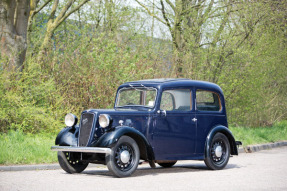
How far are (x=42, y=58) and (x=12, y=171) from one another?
7.39 meters

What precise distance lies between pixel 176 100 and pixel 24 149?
3819 mm

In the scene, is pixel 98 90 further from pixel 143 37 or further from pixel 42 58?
pixel 143 37

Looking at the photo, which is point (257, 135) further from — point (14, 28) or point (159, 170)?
point (14, 28)

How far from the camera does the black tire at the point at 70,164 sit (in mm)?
9258

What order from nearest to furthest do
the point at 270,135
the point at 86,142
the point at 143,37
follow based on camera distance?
the point at 86,142, the point at 270,135, the point at 143,37

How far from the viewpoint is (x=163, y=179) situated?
8703 millimetres

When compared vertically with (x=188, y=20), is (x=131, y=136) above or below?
below

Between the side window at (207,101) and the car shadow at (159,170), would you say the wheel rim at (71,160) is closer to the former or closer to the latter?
the car shadow at (159,170)

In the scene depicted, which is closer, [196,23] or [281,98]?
Answer: [196,23]

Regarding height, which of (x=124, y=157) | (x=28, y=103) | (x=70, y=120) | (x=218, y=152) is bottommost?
(x=218, y=152)

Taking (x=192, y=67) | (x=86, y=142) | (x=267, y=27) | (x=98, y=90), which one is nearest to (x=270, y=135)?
(x=192, y=67)

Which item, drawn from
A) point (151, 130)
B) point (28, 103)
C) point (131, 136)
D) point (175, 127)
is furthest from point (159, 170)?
point (28, 103)

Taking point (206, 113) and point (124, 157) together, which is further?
point (206, 113)

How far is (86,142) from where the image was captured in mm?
8820
